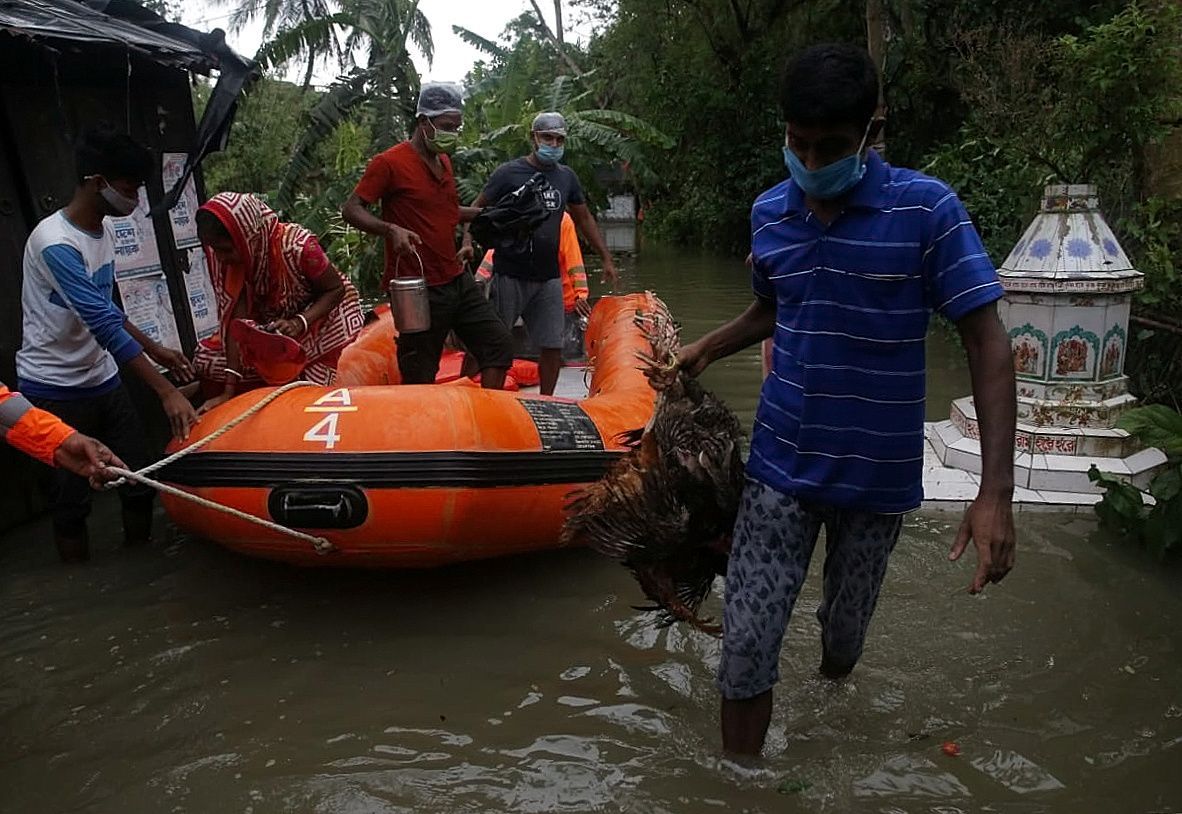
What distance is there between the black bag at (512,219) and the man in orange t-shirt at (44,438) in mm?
2936

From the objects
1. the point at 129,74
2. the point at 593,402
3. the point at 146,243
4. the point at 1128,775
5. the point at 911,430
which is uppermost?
the point at 129,74

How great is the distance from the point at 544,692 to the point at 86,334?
2378 millimetres

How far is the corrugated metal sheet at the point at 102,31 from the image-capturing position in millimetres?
4117

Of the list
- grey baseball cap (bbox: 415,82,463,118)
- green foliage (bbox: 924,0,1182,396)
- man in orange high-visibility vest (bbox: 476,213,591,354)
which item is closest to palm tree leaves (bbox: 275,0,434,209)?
man in orange high-visibility vest (bbox: 476,213,591,354)

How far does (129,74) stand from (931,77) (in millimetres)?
10114

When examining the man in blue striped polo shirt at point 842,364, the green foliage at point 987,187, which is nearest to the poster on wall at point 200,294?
the man in blue striped polo shirt at point 842,364

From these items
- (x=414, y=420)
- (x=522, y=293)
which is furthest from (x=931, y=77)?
(x=414, y=420)

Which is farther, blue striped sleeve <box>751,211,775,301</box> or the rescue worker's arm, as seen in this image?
the rescue worker's arm

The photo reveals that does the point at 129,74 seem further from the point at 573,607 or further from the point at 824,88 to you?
the point at 824,88

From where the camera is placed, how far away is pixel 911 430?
7.43ft

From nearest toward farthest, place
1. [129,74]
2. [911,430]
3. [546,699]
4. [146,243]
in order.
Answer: [911,430], [546,699], [129,74], [146,243]

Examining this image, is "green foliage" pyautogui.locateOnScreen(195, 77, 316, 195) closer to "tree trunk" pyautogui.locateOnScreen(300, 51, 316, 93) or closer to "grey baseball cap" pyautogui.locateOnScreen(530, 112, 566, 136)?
"tree trunk" pyautogui.locateOnScreen(300, 51, 316, 93)

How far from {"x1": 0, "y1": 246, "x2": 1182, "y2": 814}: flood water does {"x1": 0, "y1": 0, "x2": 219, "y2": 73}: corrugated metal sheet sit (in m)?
2.32

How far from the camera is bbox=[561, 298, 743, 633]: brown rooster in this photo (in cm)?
252
